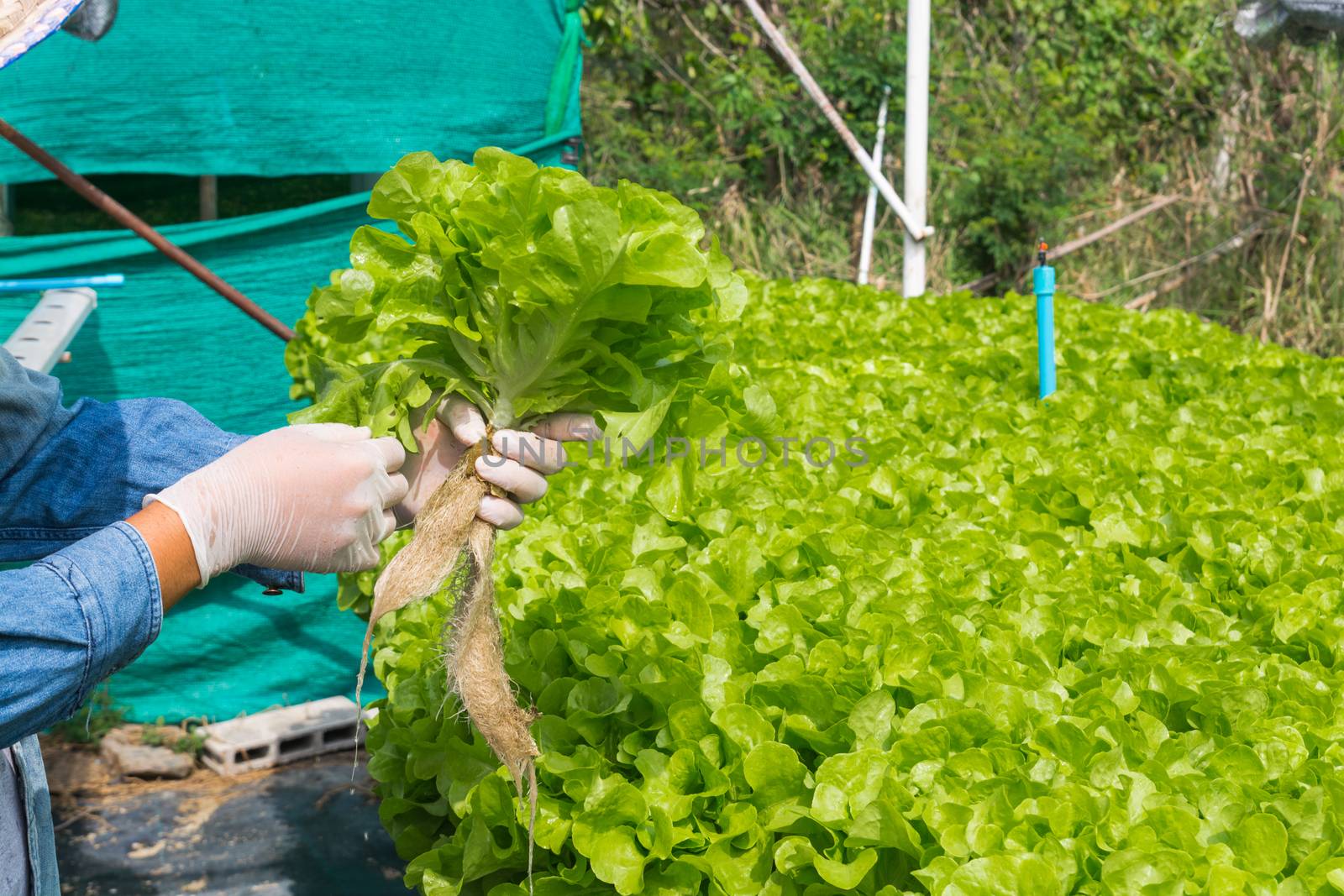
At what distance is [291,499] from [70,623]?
1.44ft

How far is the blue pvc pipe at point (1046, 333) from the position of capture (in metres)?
3.84

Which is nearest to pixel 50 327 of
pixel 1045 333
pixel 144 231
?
pixel 144 231

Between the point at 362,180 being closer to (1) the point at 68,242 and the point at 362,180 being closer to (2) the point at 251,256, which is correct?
(2) the point at 251,256

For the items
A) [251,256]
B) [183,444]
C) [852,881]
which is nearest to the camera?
[852,881]

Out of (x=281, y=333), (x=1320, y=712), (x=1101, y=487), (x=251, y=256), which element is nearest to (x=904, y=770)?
(x=1320, y=712)

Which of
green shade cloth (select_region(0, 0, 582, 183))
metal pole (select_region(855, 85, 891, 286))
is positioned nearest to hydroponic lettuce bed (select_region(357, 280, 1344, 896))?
green shade cloth (select_region(0, 0, 582, 183))

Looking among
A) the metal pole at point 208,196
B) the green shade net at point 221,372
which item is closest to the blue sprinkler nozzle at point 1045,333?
the green shade net at point 221,372

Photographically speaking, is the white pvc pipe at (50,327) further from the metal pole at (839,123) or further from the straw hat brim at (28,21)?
the metal pole at (839,123)

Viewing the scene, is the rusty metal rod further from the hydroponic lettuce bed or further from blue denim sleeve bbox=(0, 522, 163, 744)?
blue denim sleeve bbox=(0, 522, 163, 744)

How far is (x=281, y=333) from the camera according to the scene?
507 centimetres

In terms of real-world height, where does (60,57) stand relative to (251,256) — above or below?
above

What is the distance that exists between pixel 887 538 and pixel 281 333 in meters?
3.41

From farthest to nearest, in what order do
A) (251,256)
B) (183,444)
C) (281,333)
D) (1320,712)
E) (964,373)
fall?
(251,256)
(281,333)
(964,373)
(183,444)
(1320,712)

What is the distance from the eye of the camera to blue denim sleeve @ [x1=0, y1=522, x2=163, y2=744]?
1551 millimetres
